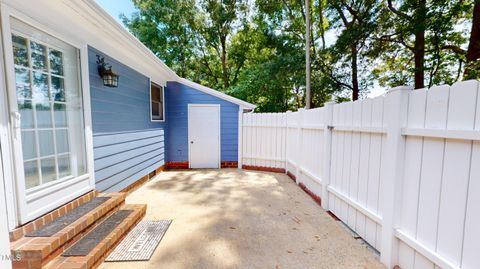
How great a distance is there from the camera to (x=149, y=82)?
4.92 metres

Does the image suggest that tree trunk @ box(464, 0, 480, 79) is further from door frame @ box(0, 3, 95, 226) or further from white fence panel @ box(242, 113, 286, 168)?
door frame @ box(0, 3, 95, 226)

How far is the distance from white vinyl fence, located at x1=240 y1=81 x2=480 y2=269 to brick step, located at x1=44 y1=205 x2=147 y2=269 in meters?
2.63

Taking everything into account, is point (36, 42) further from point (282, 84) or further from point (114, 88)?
point (282, 84)

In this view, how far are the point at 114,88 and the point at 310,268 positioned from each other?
3.72 metres

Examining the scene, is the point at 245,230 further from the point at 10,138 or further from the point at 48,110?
the point at 48,110

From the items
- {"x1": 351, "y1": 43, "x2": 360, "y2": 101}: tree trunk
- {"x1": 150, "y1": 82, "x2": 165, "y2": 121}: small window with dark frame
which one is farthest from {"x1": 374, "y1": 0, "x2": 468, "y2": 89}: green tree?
{"x1": 150, "y1": 82, "x2": 165, "y2": 121}: small window with dark frame

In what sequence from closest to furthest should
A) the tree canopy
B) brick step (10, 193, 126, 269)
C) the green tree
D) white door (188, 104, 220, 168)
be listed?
brick step (10, 193, 126, 269) → white door (188, 104, 220, 168) → the green tree → the tree canopy

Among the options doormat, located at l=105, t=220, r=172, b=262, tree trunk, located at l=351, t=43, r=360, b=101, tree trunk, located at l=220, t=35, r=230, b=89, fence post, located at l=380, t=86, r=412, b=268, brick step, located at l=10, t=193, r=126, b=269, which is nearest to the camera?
brick step, located at l=10, t=193, r=126, b=269

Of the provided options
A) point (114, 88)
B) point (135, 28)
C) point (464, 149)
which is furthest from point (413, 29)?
point (135, 28)

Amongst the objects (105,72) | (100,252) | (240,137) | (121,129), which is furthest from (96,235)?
(240,137)

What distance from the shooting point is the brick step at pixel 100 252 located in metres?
1.67

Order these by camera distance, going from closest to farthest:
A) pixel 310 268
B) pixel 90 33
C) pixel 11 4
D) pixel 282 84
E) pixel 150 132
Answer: pixel 11 4, pixel 310 268, pixel 90 33, pixel 150 132, pixel 282 84

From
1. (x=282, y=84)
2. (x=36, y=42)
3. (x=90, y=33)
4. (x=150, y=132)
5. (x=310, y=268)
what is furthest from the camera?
(x=282, y=84)

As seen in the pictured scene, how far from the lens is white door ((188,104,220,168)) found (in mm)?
6059
